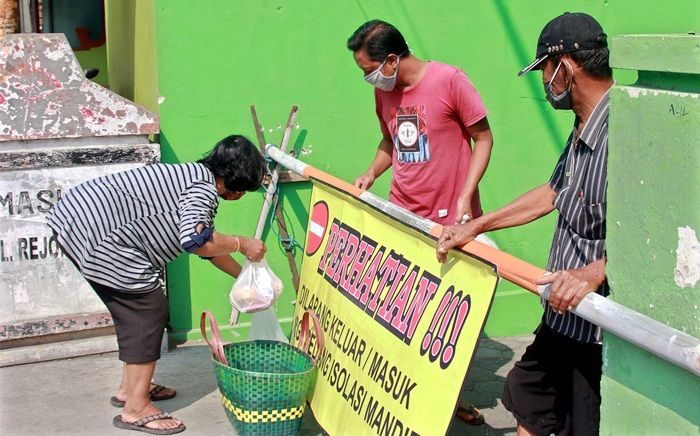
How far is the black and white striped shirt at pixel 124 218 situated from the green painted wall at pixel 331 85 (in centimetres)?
126

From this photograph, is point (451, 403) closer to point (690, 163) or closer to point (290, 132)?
point (690, 163)

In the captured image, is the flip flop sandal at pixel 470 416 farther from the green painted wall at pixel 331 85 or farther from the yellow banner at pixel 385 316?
the green painted wall at pixel 331 85

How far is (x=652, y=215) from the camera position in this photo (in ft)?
8.90

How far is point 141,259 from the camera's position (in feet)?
14.8

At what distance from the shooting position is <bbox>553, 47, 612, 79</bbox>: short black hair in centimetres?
327

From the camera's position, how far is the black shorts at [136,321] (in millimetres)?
4598

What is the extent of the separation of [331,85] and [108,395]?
7.41ft

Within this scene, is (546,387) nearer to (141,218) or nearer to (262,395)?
(262,395)

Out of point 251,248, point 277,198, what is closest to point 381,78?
point 251,248

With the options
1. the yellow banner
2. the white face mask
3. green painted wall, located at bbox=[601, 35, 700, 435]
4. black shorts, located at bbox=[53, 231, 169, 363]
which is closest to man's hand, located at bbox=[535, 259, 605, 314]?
green painted wall, located at bbox=[601, 35, 700, 435]

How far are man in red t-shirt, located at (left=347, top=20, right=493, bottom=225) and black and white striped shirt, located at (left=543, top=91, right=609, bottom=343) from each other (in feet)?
3.57

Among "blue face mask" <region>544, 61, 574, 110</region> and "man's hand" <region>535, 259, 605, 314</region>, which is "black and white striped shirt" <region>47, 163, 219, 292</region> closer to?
"blue face mask" <region>544, 61, 574, 110</region>

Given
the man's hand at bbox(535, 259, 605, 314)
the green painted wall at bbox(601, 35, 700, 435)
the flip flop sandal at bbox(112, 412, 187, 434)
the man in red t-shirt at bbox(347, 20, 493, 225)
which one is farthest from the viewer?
the flip flop sandal at bbox(112, 412, 187, 434)

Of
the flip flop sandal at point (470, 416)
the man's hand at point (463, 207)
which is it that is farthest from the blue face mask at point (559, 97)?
the flip flop sandal at point (470, 416)
